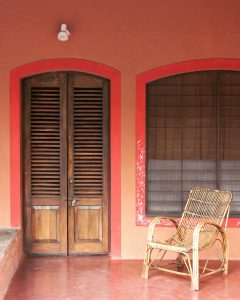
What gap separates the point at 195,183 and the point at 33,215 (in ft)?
7.10

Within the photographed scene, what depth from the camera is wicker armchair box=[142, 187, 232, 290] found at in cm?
515

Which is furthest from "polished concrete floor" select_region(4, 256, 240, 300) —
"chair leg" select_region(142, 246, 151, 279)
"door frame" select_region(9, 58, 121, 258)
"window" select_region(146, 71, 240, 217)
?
"window" select_region(146, 71, 240, 217)

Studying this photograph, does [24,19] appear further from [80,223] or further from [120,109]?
[80,223]

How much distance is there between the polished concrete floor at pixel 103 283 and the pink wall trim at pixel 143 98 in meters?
0.66

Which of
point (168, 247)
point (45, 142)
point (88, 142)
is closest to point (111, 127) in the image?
point (88, 142)

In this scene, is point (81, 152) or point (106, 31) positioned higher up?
point (106, 31)

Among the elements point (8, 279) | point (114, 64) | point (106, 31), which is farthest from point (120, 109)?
point (8, 279)

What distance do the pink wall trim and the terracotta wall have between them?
0.25 ft

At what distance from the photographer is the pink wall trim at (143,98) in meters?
6.08

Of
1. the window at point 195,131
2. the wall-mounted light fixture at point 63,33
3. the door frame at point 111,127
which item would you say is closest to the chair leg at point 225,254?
the window at point 195,131

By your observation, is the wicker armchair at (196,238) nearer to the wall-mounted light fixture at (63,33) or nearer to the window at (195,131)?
the window at (195,131)

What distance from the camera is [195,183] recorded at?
6227 mm

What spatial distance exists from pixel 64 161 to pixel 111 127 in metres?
0.76

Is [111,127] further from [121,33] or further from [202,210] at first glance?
[202,210]
